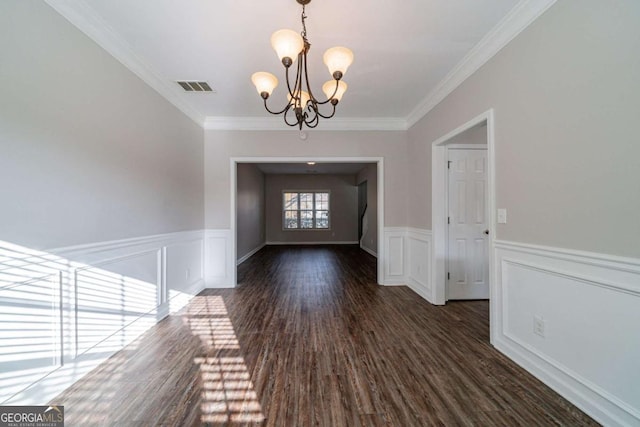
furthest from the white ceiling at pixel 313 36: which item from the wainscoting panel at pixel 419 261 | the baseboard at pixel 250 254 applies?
the baseboard at pixel 250 254

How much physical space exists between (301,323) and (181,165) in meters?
2.50

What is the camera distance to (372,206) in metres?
7.35

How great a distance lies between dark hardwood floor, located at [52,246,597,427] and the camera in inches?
58.1

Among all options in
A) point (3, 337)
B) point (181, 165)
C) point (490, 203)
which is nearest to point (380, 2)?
point (490, 203)

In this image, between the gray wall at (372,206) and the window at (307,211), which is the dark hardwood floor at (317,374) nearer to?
the gray wall at (372,206)

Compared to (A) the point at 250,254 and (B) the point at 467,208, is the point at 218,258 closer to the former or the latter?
(A) the point at 250,254

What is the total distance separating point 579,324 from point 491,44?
222 centimetres

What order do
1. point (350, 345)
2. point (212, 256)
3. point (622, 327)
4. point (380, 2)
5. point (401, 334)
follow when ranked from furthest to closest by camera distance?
point (212, 256), point (401, 334), point (350, 345), point (380, 2), point (622, 327)

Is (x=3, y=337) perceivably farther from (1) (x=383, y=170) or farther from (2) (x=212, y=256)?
(1) (x=383, y=170)

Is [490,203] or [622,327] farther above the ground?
[490,203]

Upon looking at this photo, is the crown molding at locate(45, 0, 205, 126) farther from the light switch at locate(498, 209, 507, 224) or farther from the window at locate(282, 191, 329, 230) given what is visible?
the window at locate(282, 191, 329, 230)

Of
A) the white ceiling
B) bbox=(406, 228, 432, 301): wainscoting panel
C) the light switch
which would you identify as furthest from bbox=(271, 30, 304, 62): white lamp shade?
bbox=(406, 228, 432, 301): wainscoting panel

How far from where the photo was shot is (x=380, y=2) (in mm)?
1801

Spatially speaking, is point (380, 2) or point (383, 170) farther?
point (383, 170)
